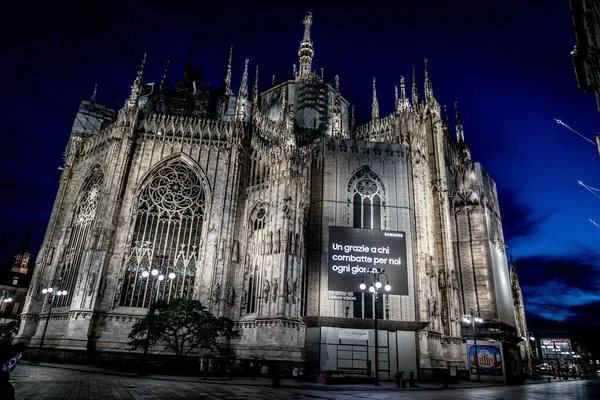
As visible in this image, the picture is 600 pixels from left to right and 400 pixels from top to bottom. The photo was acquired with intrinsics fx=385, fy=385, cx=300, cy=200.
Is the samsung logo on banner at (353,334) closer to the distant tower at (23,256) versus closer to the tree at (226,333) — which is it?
the tree at (226,333)

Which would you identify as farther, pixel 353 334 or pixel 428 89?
pixel 428 89

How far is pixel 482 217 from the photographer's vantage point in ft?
158

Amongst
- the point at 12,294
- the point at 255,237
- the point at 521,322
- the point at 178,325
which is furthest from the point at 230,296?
the point at 12,294

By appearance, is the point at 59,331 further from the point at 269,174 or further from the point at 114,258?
the point at 269,174

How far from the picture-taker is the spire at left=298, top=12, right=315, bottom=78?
63.3 m

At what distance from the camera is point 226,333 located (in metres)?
30.5

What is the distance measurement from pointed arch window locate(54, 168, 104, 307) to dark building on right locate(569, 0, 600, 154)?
38665mm

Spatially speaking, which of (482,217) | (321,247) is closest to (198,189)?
(321,247)

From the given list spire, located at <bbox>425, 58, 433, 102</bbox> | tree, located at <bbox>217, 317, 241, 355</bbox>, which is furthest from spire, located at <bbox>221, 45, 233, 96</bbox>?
tree, located at <bbox>217, 317, 241, 355</bbox>

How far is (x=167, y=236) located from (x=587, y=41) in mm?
34631

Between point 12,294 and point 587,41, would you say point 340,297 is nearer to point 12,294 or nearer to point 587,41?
point 587,41

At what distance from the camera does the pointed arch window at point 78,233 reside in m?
35.9

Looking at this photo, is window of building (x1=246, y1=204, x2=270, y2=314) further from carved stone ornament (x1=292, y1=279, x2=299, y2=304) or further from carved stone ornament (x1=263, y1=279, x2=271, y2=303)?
carved stone ornament (x1=292, y1=279, x2=299, y2=304)

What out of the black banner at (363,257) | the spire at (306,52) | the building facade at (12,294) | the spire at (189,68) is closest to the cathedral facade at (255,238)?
the black banner at (363,257)
